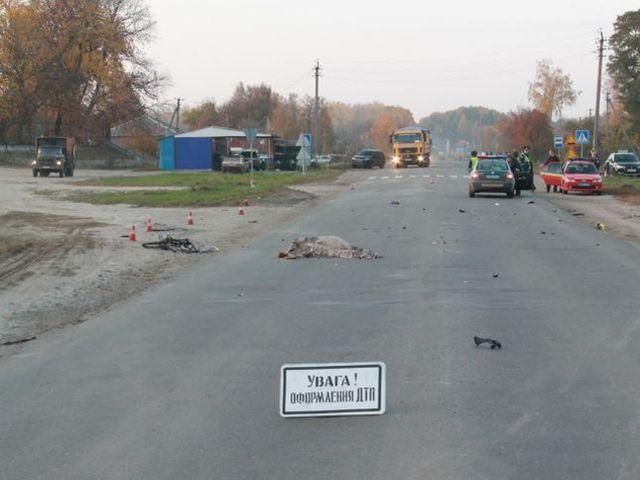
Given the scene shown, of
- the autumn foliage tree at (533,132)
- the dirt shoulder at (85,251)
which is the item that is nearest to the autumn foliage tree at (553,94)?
the autumn foliage tree at (533,132)

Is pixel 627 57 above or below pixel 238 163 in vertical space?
above

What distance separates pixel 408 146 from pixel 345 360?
2863 inches

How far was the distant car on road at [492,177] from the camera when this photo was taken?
115 ft

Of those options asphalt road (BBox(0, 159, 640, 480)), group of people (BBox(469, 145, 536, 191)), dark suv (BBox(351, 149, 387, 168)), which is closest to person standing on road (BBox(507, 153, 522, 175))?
group of people (BBox(469, 145, 536, 191))

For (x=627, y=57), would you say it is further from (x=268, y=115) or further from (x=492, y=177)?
(x=268, y=115)

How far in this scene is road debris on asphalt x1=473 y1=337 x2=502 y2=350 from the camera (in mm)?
8634

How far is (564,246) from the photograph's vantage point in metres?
18.5

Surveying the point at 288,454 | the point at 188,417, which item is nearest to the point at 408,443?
the point at 288,454

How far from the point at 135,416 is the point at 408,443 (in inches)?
78.9

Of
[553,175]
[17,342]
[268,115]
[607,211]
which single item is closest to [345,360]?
[17,342]

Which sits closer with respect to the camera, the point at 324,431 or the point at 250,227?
the point at 324,431

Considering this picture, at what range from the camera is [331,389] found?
237 inches

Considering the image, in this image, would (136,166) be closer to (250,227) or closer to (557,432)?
(250,227)

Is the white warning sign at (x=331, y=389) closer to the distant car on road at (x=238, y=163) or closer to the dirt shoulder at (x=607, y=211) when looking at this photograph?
the dirt shoulder at (x=607, y=211)
